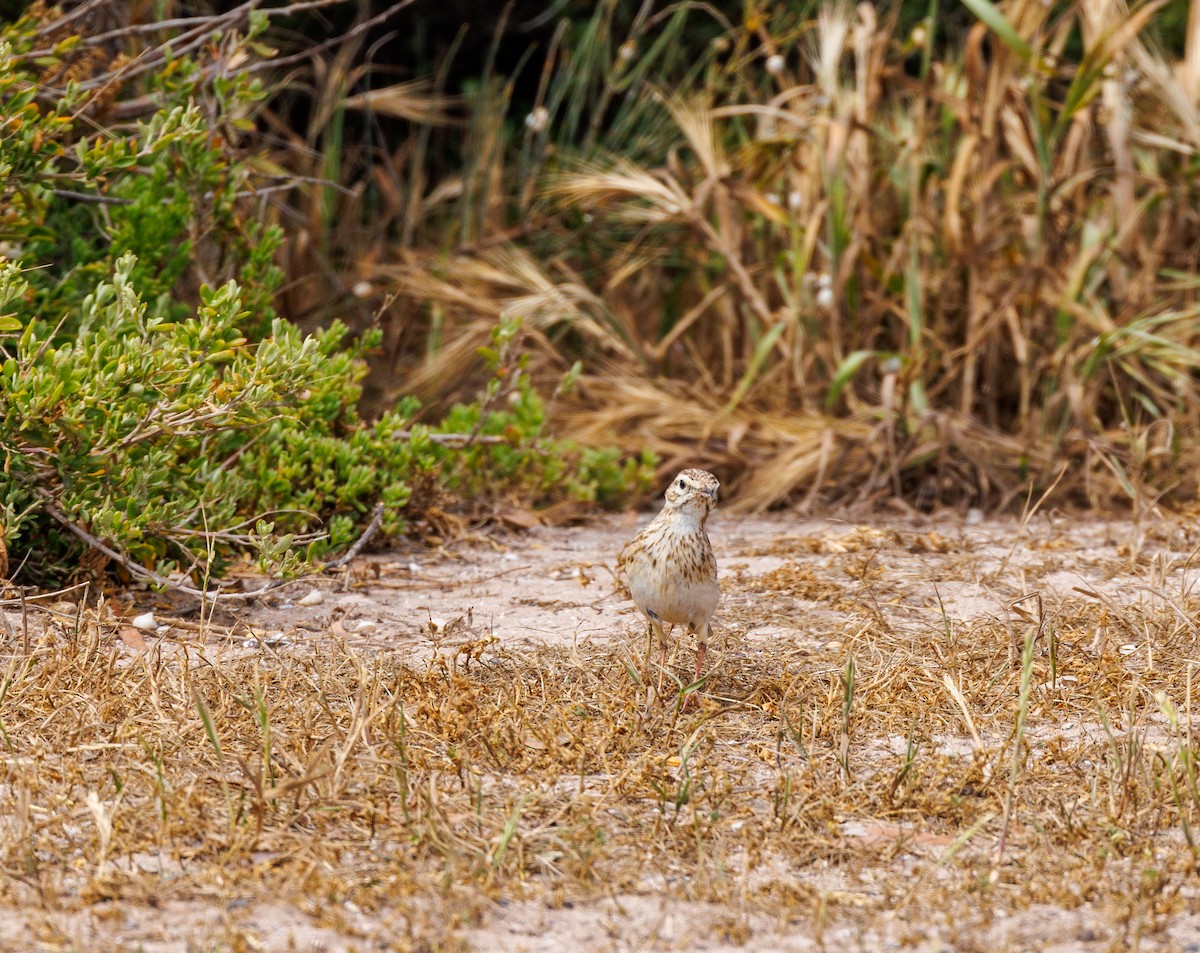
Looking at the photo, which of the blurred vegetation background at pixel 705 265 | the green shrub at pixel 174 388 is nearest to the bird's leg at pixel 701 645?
the green shrub at pixel 174 388

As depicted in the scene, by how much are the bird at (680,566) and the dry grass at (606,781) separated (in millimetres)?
197

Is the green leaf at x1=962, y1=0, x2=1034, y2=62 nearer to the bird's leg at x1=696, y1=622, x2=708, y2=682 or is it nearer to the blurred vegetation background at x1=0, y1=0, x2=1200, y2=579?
the blurred vegetation background at x1=0, y1=0, x2=1200, y2=579

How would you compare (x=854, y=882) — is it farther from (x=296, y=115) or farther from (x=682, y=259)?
(x=296, y=115)

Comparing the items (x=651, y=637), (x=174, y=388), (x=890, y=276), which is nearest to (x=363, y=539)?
(x=174, y=388)

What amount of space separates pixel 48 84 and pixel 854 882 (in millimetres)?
4311

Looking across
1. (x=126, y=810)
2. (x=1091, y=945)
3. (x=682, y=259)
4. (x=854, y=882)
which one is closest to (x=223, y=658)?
(x=126, y=810)

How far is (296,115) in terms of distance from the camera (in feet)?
32.7

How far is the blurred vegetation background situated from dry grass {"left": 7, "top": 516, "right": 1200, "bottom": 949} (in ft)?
4.42

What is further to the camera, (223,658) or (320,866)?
(223,658)

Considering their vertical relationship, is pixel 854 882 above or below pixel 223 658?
above

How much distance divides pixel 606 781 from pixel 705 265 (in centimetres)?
454

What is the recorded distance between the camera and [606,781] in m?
3.33

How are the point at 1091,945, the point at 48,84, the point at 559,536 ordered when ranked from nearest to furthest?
1. the point at 1091,945
2. the point at 48,84
3. the point at 559,536

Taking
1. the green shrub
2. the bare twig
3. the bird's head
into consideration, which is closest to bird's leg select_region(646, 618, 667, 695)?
the bird's head
